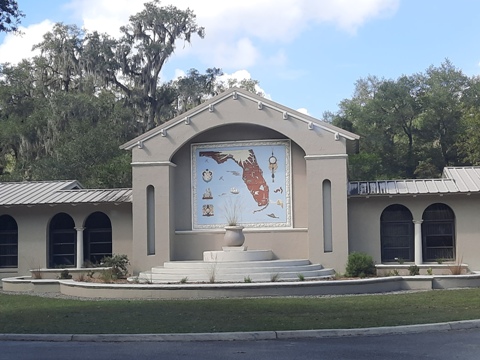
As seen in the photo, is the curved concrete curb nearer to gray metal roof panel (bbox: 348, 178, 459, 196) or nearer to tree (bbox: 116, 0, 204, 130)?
gray metal roof panel (bbox: 348, 178, 459, 196)

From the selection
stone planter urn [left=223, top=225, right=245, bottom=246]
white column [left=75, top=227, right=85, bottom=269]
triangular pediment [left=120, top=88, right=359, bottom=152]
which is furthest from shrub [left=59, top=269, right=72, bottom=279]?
stone planter urn [left=223, top=225, right=245, bottom=246]

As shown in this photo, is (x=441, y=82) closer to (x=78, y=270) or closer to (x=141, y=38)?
(x=141, y=38)

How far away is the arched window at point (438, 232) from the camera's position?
28469 mm

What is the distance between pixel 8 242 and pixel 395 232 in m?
16.6

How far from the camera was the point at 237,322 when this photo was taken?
1555 cm

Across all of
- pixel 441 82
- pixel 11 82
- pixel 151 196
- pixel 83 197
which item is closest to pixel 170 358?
pixel 151 196

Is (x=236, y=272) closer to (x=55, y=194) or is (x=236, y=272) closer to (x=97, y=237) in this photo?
(x=97, y=237)

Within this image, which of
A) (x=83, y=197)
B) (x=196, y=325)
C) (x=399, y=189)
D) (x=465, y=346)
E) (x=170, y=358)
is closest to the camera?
(x=170, y=358)

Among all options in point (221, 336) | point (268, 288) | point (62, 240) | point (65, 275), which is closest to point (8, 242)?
point (62, 240)

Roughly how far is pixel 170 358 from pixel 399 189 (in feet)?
59.9

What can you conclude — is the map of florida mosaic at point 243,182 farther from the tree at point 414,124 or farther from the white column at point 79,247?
the tree at point 414,124

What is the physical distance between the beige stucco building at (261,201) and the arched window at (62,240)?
427 millimetres

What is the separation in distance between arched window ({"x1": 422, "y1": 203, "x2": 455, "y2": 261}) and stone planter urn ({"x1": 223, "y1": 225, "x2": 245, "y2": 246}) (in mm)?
7638

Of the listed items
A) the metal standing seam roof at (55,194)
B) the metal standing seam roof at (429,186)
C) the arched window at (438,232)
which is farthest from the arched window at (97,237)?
the arched window at (438,232)
